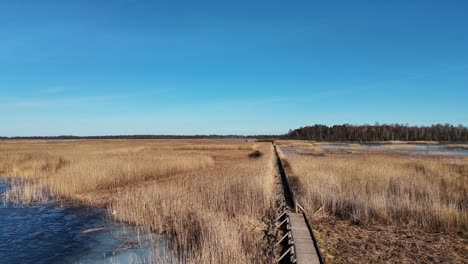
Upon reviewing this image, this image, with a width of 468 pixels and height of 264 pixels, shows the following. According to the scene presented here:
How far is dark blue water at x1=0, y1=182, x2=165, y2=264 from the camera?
741 centimetres

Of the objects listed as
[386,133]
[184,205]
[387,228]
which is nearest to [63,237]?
[184,205]

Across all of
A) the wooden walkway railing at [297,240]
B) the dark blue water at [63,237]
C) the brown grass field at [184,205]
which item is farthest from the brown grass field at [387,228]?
the dark blue water at [63,237]

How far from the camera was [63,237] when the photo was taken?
8.89 m

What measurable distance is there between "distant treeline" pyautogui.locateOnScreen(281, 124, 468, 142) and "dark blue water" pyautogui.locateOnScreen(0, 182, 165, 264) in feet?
429

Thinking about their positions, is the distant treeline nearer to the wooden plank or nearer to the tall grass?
the tall grass

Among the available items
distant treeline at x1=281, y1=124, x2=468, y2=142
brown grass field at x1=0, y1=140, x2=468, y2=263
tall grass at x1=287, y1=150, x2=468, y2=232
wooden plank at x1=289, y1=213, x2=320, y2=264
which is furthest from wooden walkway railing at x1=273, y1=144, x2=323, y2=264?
distant treeline at x1=281, y1=124, x2=468, y2=142

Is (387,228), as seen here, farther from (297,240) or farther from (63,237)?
(63,237)

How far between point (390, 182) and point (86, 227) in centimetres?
1391

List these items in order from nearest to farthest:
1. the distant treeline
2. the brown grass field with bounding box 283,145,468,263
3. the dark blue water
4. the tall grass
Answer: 1. the brown grass field with bounding box 283,145,468,263
2. the dark blue water
3. the tall grass
4. the distant treeline

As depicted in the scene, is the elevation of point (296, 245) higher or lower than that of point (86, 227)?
higher

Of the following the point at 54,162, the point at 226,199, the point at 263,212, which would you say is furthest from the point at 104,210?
the point at 54,162

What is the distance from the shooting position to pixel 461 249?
670 centimetres

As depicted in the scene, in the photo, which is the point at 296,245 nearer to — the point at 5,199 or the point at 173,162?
the point at 5,199

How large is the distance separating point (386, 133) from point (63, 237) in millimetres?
147867
